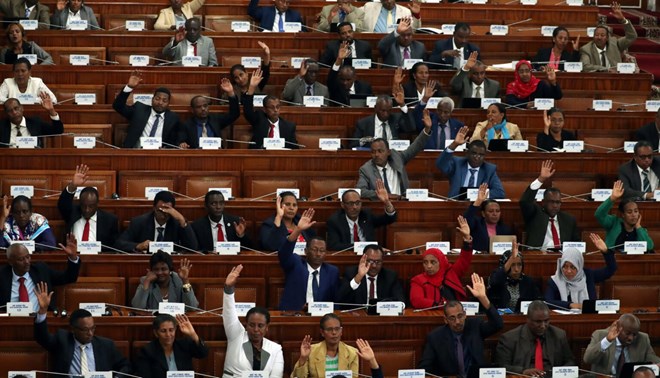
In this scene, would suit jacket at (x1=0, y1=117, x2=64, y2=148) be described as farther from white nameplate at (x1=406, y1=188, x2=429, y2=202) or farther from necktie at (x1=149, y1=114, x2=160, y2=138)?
white nameplate at (x1=406, y1=188, x2=429, y2=202)

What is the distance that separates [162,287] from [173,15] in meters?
2.70

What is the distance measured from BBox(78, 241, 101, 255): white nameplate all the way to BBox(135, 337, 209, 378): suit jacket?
820 mm

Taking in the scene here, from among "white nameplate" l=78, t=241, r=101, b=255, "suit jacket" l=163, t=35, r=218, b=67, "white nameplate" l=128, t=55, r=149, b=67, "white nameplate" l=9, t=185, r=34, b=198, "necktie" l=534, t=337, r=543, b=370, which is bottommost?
"necktie" l=534, t=337, r=543, b=370

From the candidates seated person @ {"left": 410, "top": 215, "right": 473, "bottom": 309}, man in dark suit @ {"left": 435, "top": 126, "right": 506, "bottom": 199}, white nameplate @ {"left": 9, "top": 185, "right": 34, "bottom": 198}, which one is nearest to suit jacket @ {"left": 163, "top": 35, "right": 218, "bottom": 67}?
white nameplate @ {"left": 9, "top": 185, "right": 34, "bottom": 198}

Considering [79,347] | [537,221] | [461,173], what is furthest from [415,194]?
[79,347]

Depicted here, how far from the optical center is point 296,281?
6152 mm

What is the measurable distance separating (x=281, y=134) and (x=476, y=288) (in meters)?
1.88

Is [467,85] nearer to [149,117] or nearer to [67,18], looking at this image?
[149,117]

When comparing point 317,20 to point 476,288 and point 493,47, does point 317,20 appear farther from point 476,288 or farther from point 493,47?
point 476,288

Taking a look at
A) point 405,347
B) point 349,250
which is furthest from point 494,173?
point 405,347

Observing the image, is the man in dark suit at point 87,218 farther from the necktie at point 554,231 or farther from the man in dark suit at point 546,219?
the necktie at point 554,231

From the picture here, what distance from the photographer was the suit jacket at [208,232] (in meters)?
6.53

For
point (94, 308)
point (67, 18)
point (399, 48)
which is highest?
point (67, 18)

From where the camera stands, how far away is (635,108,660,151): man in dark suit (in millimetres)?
7652
